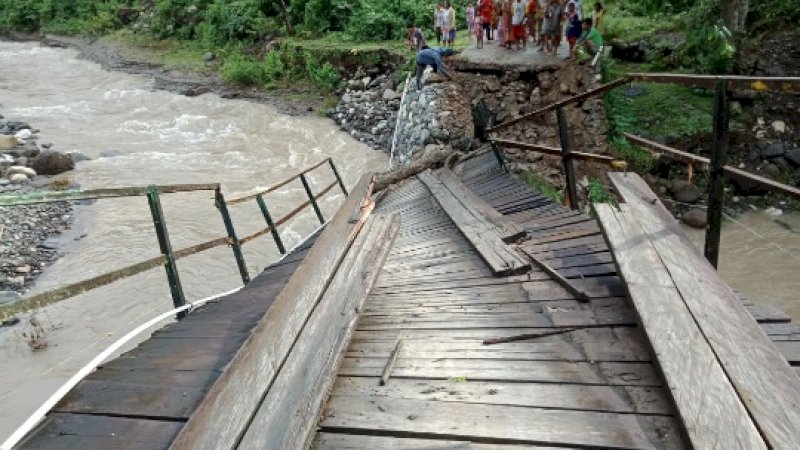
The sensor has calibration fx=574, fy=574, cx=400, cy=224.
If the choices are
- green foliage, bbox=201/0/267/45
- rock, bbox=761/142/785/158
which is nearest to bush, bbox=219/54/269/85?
green foliage, bbox=201/0/267/45

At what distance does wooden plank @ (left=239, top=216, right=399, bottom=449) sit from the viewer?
228cm

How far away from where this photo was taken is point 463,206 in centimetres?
592

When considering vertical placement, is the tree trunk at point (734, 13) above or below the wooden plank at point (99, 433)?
above

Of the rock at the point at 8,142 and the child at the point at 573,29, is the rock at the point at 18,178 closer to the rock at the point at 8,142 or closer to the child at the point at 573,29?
the rock at the point at 8,142

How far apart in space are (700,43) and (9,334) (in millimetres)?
Result: 13297

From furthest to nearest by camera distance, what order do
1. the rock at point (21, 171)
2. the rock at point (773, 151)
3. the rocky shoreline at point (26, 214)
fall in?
the rock at point (21, 171)
the rock at point (773, 151)
the rocky shoreline at point (26, 214)

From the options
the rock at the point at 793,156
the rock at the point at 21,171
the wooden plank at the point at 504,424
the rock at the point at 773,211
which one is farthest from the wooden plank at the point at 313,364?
the rock at the point at 21,171

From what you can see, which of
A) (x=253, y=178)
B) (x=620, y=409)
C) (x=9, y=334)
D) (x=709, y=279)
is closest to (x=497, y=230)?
(x=709, y=279)

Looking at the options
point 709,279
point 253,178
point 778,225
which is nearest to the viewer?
point 709,279

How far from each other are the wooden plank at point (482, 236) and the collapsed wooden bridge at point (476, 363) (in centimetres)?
4

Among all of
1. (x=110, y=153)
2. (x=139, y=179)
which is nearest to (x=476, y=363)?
(x=139, y=179)

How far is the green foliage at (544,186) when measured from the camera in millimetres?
8648

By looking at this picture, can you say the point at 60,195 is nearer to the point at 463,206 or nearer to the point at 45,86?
the point at 463,206

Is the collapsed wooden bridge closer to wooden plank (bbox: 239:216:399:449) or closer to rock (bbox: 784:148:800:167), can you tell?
wooden plank (bbox: 239:216:399:449)
